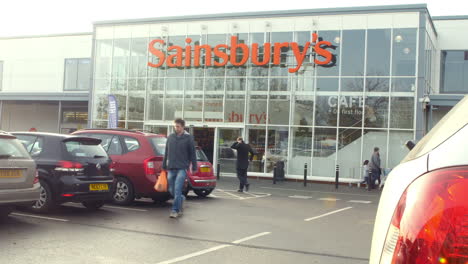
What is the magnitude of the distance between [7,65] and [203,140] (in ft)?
65.5

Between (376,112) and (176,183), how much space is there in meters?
15.3

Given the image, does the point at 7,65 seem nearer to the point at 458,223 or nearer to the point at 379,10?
the point at 379,10

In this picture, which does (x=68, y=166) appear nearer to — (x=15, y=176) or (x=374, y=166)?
(x=15, y=176)

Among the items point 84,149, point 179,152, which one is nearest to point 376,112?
point 179,152

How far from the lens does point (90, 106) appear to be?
92.4 ft

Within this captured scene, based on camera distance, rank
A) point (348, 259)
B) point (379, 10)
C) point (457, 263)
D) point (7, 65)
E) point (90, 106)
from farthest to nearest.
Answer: point (7, 65) → point (90, 106) → point (379, 10) → point (348, 259) → point (457, 263)

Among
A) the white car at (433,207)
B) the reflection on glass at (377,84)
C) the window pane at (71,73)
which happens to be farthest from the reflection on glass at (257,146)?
the white car at (433,207)

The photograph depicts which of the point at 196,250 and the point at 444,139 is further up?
the point at 444,139

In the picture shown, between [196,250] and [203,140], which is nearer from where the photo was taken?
[196,250]

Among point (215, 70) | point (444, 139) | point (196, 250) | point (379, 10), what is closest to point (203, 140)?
point (215, 70)

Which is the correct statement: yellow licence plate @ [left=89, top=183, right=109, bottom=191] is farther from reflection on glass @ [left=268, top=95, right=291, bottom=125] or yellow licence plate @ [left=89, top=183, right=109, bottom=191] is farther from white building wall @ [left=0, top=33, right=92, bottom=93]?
white building wall @ [left=0, top=33, right=92, bottom=93]

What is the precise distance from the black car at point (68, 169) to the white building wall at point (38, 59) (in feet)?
83.7

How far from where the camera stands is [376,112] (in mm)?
22234

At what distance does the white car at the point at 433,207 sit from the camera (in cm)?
142
